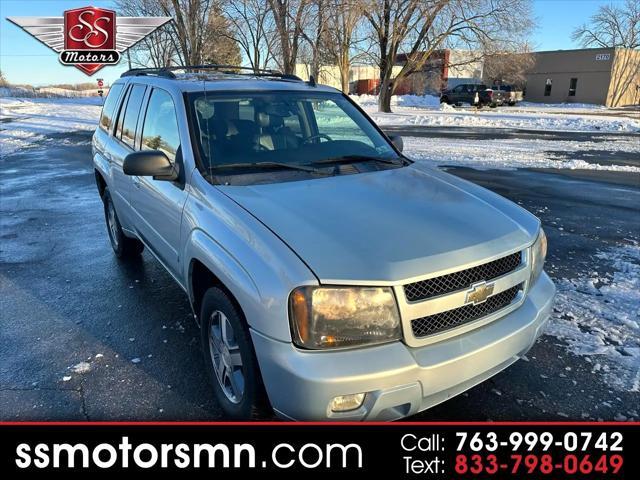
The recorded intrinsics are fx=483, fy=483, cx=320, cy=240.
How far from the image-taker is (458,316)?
2281 millimetres

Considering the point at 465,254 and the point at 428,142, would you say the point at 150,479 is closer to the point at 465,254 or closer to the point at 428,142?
the point at 465,254

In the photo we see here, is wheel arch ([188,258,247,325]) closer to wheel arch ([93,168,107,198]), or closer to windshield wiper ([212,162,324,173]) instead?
windshield wiper ([212,162,324,173])

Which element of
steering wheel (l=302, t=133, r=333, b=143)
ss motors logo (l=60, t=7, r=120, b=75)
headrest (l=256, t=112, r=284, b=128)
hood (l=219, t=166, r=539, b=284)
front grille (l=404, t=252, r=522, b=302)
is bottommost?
front grille (l=404, t=252, r=522, b=302)

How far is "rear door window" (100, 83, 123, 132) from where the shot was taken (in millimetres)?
4898

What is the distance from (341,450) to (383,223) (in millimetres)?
1108

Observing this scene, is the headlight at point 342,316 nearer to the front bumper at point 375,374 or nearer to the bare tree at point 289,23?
the front bumper at point 375,374

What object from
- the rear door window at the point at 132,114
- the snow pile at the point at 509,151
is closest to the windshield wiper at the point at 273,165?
the rear door window at the point at 132,114

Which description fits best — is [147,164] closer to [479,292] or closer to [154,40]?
[479,292]

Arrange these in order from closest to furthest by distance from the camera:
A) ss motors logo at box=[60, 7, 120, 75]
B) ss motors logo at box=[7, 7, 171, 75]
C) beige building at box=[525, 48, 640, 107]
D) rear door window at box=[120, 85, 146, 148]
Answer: rear door window at box=[120, 85, 146, 148] < ss motors logo at box=[7, 7, 171, 75] < ss motors logo at box=[60, 7, 120, 75] < beige building at box=[525, 48, 640, 107]

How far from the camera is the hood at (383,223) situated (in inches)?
84.1

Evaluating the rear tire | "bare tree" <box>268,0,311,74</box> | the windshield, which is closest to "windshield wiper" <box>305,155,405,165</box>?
the windshield

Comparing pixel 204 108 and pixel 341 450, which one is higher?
pixel 204 108

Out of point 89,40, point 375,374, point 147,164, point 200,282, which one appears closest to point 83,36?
point 89,40

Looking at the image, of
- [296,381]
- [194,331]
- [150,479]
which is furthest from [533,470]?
[194,331]
